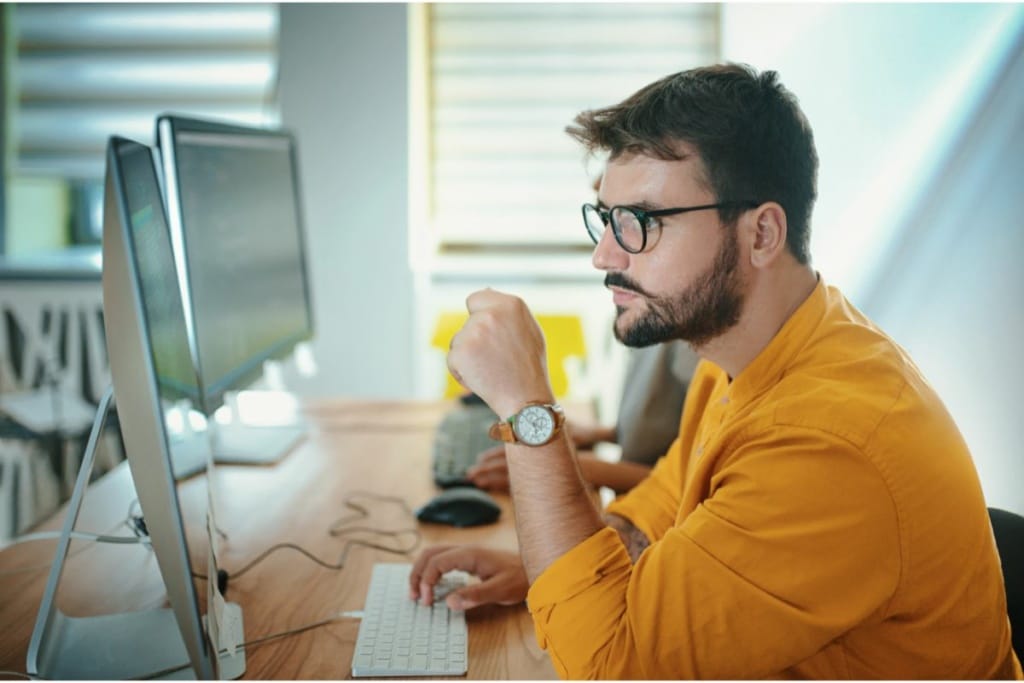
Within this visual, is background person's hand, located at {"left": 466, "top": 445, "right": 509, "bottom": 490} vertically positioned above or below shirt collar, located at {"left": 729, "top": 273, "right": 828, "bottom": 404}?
below

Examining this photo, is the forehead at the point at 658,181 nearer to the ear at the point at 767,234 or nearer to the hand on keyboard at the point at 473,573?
the ear at the point at 767,234

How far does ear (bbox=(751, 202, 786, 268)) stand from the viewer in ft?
3.27

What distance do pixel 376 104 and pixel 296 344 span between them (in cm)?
158

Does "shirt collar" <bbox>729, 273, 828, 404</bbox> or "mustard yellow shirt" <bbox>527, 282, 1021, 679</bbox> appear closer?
"mustard yellow shirt" <bbox>527, 282, 1021, 679</bbox>

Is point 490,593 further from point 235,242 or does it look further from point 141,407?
point 235,242

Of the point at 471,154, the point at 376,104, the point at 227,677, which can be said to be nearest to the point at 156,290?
the point at 227,677

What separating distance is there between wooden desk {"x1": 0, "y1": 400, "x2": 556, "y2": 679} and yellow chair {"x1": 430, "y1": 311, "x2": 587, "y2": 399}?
927mm

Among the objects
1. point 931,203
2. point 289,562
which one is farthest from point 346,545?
point 931,203

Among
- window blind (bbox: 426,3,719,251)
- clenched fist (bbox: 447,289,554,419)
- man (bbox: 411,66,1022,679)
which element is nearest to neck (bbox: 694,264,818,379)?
man (bbox: 411,66,1022,679)

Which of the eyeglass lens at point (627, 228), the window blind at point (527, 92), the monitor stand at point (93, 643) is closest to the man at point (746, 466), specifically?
the eyeglass lens at point (627, 228)

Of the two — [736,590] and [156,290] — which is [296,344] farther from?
[736,590]

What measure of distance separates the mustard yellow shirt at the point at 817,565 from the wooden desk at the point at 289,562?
0.13 m

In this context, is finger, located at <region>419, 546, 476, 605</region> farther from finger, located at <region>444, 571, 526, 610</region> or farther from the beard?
the beard

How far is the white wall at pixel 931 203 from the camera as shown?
4.00 feet
